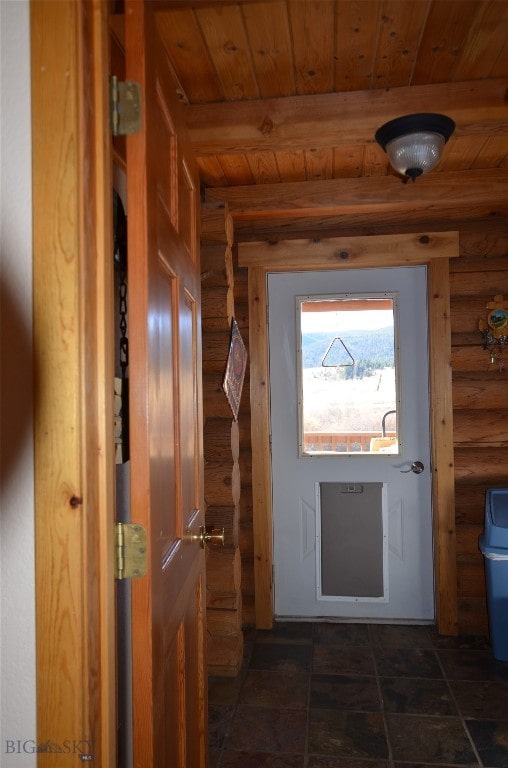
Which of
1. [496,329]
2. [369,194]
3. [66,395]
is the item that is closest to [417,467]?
[496,329]

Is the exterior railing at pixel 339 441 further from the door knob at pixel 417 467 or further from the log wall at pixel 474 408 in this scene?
the log wall at pixel 474 408

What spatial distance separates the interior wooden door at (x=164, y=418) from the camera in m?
0.97

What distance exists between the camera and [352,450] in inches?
125

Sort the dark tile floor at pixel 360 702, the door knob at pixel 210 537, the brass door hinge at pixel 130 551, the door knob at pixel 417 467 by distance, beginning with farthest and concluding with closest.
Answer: the door knob at pixel 417 467 < the dark tile floor at pixel 360 702 < the door knob at pixel 210 537 < the brass door hinge at pixel 130 551

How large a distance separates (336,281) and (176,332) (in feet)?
6.73

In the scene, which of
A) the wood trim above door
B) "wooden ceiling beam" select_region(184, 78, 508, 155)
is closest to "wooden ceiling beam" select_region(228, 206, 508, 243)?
the wood trim above door

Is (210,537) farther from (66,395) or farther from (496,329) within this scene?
(496,329)

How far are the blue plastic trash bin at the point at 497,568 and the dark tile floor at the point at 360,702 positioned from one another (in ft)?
0.50

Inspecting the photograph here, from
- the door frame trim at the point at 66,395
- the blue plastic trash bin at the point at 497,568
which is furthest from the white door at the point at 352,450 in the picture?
the door frame trim at the point at 66,395

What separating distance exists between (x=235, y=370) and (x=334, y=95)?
135 centimetres

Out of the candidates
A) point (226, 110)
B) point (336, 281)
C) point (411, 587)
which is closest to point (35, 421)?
point (226, 110)

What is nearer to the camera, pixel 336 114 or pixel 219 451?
pixel 336 114

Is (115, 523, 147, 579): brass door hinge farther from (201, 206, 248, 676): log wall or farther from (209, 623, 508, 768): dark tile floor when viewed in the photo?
(201, 206, 248, 676): log wall

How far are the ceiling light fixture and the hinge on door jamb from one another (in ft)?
4.23
